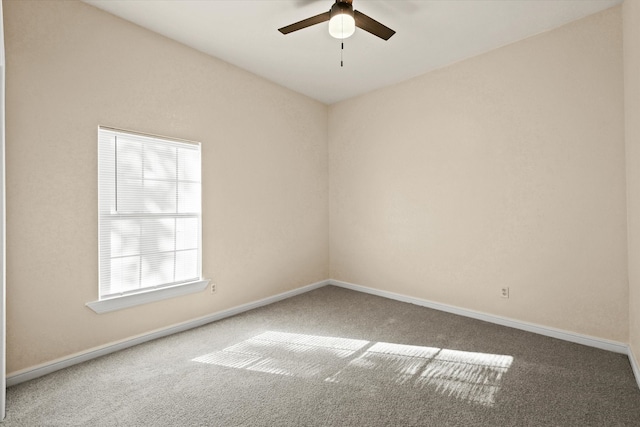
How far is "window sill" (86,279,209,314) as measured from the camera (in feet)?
8.83

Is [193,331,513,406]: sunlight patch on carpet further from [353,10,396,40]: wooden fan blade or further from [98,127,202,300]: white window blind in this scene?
[353,10,396,40]: wooden fan blade

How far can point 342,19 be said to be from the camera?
2.29 metres

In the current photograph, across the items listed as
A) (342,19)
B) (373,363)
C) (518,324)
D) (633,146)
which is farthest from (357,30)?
(518,324)

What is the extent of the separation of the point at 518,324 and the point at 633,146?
188cm

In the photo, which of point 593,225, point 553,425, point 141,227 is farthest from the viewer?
point 141,227

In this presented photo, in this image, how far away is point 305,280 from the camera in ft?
15.3

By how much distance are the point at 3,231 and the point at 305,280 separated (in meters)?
3.37

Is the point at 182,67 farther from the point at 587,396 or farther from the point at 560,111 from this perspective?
the point at 587,396

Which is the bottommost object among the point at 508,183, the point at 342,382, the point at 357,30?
the point at 342,382

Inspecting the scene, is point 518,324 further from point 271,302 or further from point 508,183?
point 271,302

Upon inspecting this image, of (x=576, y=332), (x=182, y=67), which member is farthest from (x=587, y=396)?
(x=182, y=67)

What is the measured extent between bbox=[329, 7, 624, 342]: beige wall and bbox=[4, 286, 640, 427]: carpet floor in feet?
1.85

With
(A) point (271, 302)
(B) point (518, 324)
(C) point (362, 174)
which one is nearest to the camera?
(B) point (518, 324)

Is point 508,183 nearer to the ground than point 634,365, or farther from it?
farther from it
